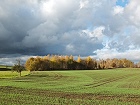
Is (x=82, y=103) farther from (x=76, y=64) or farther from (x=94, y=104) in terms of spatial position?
(x=76, y=64)

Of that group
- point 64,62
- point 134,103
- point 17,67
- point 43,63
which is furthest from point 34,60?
point 134,103

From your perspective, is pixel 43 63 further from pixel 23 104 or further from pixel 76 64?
pixel 23 104

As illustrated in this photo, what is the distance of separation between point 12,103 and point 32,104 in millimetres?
2238

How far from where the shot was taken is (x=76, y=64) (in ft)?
651

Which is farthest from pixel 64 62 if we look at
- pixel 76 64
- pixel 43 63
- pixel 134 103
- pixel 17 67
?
pixel 134 103

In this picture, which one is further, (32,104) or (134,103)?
(134,103)

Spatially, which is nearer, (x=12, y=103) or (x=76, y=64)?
(x=12, y=103)

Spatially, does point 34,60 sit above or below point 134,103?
above

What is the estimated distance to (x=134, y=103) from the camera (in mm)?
30469

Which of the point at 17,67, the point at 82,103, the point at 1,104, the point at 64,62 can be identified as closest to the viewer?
the point at 1,104

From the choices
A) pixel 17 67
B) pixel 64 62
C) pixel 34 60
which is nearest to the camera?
pixel 17 67

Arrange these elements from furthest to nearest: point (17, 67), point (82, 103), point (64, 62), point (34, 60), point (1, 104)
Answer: point (64, 62) → point (34, 60) → point (17, 67) → point (82, 103) → point (1, 104)

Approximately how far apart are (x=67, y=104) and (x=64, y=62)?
170030 millimetres

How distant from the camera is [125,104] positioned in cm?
2895
